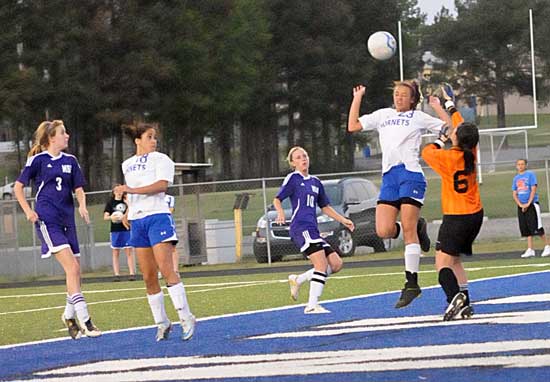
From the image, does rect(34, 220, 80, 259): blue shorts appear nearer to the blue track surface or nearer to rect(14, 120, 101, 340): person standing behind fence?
rect(14, 120, 101, 340): person standing behind fence

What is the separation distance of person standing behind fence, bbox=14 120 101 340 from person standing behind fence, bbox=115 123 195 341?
3.57 feet

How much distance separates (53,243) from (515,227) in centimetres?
2209

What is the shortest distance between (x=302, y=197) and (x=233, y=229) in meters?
16.4

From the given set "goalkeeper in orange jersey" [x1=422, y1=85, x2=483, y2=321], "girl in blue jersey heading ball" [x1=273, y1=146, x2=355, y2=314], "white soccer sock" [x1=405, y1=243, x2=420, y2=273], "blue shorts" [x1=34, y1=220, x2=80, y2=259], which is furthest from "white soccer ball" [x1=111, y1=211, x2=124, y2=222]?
"goalkeeper in orange jersey" [x1=422, y1=85, x2=483, y2=321]

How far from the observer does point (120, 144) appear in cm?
7562

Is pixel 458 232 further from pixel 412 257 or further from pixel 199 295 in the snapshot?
pixel 199 295

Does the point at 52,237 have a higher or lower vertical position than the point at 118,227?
higher

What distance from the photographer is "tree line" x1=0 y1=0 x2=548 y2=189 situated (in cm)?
7250

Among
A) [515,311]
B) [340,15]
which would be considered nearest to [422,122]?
[515,311]

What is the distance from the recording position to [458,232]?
12.6 metres

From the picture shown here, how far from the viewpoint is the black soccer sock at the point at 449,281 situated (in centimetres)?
1259

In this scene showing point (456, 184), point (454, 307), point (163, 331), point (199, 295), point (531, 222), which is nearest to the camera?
point (454, 307)

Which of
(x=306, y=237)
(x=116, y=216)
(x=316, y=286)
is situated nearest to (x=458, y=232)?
(x=316, y=286)

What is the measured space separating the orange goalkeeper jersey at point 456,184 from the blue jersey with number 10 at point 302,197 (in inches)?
100
